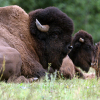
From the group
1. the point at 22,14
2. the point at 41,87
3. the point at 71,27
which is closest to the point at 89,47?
the point at 71,27

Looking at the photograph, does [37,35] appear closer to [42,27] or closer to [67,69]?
[42,27]

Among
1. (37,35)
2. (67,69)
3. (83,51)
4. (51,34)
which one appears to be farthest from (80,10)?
(37,35)

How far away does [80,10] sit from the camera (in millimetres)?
26469

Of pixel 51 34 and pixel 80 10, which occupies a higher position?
pixel 80 10

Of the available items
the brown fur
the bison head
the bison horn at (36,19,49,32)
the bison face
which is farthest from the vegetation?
the bison horn at (36,19,49,32)

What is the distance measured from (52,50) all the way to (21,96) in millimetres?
3236

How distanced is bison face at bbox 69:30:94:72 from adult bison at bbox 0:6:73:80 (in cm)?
284

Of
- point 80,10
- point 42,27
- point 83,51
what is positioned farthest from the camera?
point 80,10

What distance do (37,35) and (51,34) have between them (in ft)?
1.33

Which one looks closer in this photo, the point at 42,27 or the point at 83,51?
the point at 42,27

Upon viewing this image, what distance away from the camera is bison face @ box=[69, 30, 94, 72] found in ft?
32.1

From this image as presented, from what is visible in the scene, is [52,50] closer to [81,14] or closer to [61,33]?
[61,33]

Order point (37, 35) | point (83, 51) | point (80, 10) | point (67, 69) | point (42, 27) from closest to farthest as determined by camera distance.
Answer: point (42, 27), point (37, 35), point (67, 69), point (83, 51), point (80, 10)

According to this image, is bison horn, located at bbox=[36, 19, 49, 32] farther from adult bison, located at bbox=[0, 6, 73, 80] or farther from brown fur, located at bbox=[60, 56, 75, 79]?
brown fur, located at bbox=[60, 56, 75, 79]
